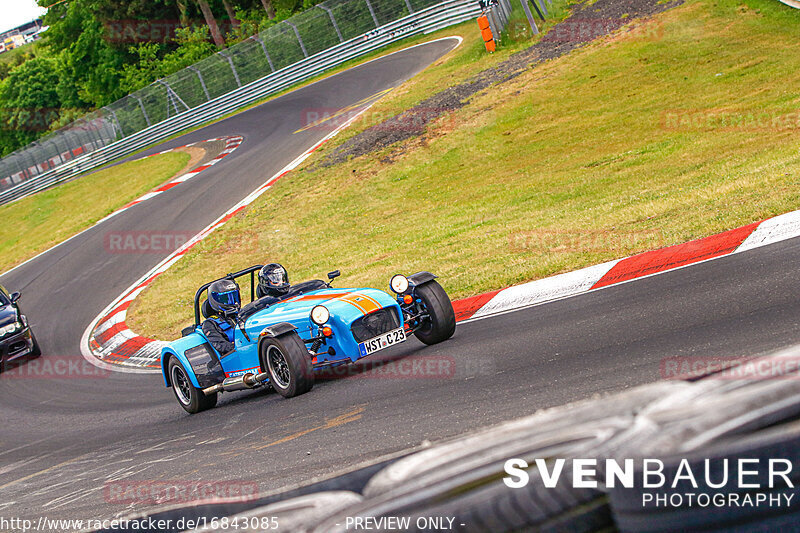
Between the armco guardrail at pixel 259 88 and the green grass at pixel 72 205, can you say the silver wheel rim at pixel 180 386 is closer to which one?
the green grass at pixel 72 205

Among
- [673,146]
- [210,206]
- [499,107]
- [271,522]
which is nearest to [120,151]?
[210,206]

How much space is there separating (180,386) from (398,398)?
11.7 feet

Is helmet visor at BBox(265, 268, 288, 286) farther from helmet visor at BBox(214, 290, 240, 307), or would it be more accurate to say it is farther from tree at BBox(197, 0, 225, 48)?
tree at BBox(197, 0, 225, 48)

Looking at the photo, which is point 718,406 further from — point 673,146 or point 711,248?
point 673,146

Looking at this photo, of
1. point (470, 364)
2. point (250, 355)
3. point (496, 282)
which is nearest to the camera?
point (470, 364)

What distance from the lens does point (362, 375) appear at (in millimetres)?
7258

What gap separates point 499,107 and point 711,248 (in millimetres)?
12489

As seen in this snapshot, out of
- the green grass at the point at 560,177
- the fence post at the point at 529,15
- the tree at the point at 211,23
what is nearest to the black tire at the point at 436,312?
the green grass at the point at 560,177

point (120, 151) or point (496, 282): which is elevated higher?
point (120, 151)

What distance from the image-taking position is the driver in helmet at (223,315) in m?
8.27

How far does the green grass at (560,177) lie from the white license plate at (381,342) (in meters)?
2.39

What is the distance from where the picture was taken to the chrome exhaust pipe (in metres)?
7.54

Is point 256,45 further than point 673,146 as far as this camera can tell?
Yes

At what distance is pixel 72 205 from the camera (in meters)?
28.1
